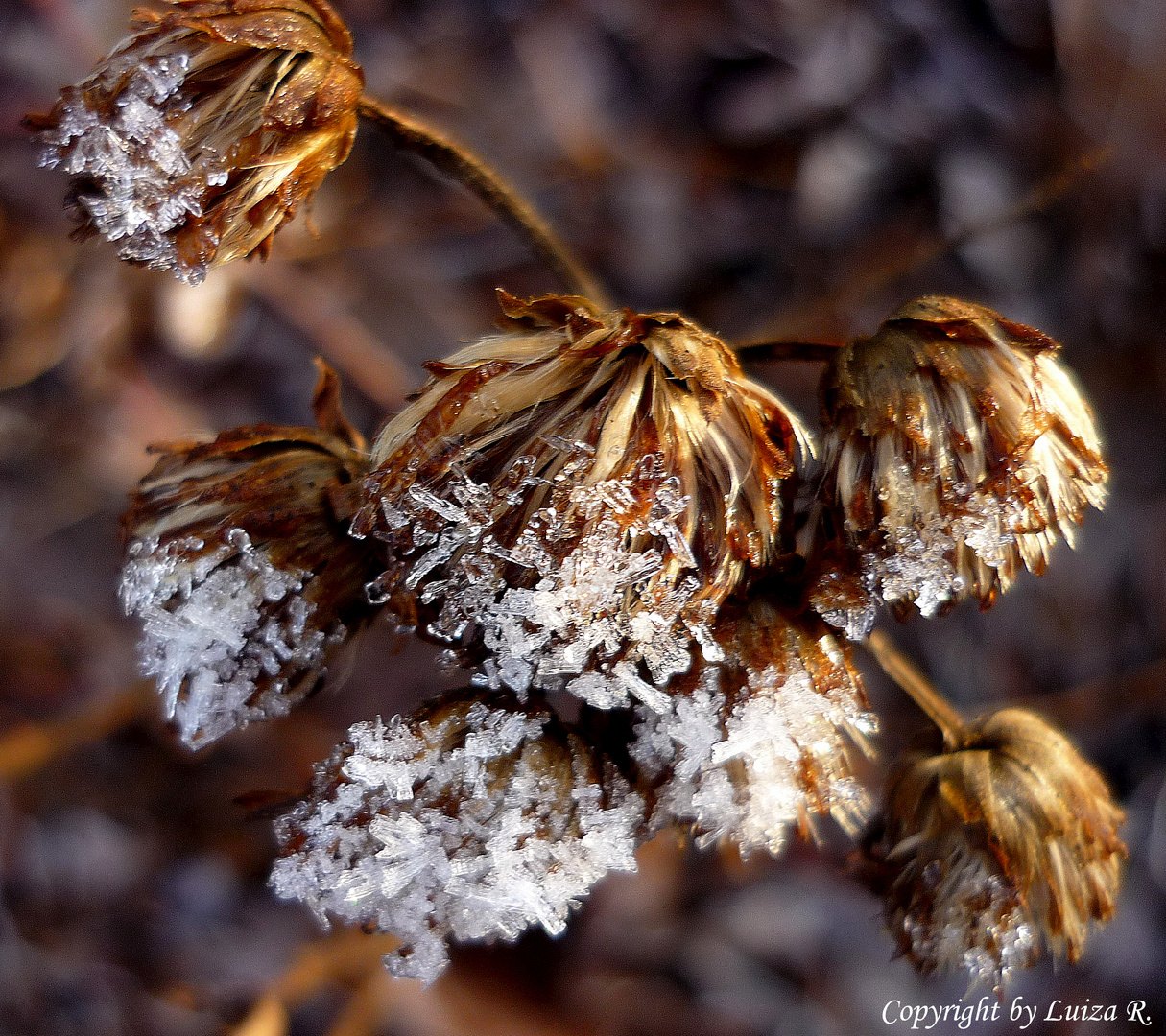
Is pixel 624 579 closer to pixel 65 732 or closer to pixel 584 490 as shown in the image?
pixel 584 490

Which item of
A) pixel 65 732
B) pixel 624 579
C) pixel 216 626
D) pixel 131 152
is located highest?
pixel 131 152

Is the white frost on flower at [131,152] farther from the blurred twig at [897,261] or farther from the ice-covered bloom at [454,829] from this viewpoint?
the blurred twig at [897,261]

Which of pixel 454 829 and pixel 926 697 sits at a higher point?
pixel 454 829

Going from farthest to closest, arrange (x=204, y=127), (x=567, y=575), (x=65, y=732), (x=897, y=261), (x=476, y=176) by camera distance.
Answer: (x=897, y=261), (x=65, y=732), (x=476, y=176), (x=204, y=127), (x=567, y=575)

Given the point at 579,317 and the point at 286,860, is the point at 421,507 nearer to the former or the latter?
the point at 579,317

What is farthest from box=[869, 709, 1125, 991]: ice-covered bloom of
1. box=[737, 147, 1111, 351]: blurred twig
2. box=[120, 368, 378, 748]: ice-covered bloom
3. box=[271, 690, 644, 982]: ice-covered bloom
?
box=[737, 147, 1111, 351]: blurred twig

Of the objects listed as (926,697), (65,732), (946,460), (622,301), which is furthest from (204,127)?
(65,732)

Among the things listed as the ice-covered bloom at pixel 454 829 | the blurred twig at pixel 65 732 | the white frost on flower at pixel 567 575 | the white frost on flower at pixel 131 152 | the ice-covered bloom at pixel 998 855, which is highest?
the white frost on flower at pixel 131 152

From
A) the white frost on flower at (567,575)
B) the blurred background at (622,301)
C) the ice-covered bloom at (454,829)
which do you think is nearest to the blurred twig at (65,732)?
the blurred background at (622,301)
